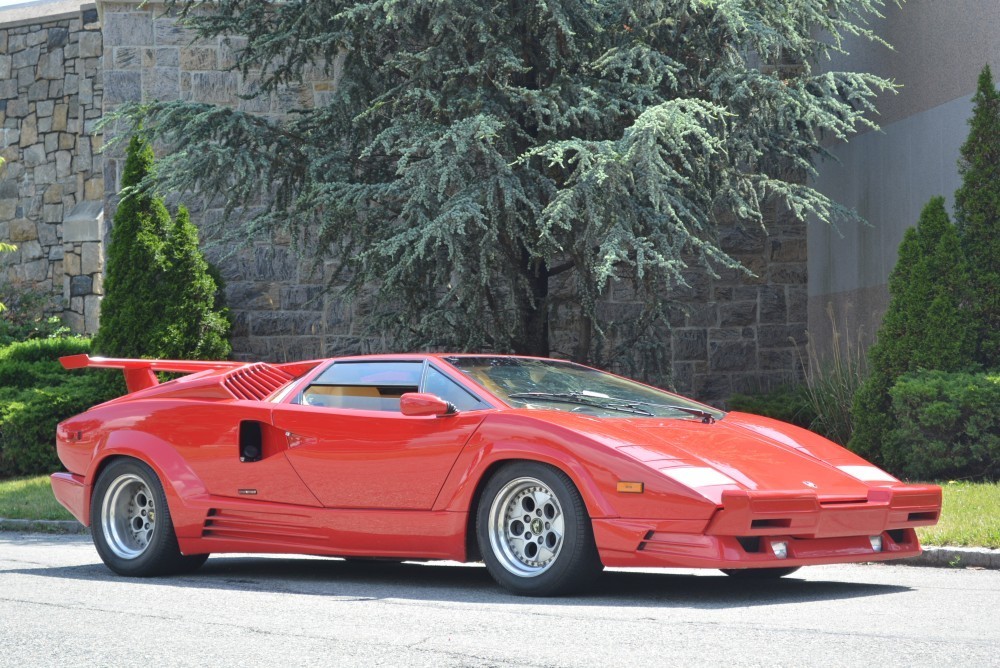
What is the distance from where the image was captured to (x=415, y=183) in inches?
529

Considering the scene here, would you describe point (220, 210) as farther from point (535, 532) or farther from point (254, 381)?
point (535, 532)

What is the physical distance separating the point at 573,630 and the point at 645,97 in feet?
28.9

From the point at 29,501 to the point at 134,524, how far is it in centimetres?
577

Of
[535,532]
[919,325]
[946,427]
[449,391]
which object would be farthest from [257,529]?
[919,325]

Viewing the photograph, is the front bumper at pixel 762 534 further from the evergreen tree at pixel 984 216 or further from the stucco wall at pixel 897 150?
the stucco wall at pixel 897 150

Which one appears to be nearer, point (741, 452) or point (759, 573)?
point (741, 452)

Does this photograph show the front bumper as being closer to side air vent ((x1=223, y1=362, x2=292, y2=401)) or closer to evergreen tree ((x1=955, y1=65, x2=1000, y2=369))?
side air vent ((x1=223, y1=362, x2=292, y2=401))

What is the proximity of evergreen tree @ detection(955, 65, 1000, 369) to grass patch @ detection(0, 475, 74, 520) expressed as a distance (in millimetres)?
9099

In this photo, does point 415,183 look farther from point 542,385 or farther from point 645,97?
point 542,385

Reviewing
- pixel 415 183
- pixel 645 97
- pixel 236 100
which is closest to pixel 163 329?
pixel 236 100

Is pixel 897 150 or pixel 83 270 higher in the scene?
pixel 897 150

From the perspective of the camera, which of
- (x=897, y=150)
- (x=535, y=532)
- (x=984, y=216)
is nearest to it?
(x=535, y=532)

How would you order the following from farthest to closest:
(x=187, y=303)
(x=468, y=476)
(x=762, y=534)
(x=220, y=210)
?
(x=220, y=210) < (x=187, y=303) < (x=468, y=476) < (x=762, y=534)

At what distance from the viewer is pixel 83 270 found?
74.0 feet
